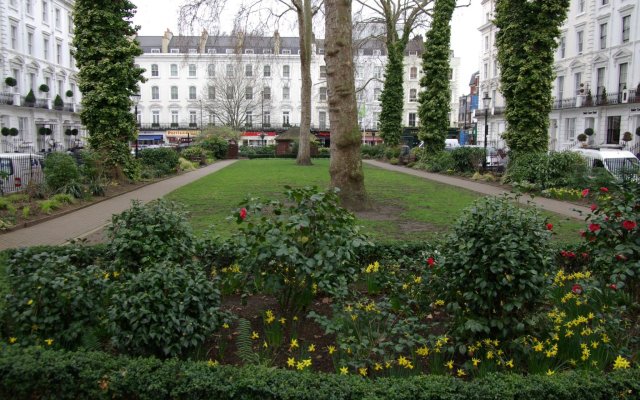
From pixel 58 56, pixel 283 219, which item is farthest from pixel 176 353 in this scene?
pixel 58 56

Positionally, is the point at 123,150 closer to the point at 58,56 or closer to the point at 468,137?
the point at 58,56

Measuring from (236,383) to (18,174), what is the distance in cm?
1779

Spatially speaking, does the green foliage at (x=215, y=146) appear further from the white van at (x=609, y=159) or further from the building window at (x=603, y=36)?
the building window at (x=603, y=36)

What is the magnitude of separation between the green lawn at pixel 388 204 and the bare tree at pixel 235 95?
50780 mm

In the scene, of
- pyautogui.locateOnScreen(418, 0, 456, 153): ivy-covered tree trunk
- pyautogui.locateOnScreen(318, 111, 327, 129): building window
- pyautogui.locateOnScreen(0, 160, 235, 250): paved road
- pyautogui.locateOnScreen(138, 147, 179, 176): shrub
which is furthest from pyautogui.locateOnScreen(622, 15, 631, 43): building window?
pyautogui.locateOnScreen(318, 111, 327, 129): building window

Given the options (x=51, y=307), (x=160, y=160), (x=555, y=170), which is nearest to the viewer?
(x=51, y=307)

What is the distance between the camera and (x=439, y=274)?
14.3 ft

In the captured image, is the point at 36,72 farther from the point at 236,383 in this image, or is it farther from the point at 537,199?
the point at 236,383

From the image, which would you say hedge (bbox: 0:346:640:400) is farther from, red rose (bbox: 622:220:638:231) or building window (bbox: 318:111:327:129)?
building window (bbox: 318:111:327:129)

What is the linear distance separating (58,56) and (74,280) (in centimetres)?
5977

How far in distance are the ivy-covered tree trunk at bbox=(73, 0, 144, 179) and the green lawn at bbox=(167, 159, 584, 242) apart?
3.10 m

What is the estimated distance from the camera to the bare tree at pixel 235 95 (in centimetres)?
6925

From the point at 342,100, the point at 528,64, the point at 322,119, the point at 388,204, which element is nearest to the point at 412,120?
the point at 322,119

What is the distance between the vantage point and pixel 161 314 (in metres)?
3.50
